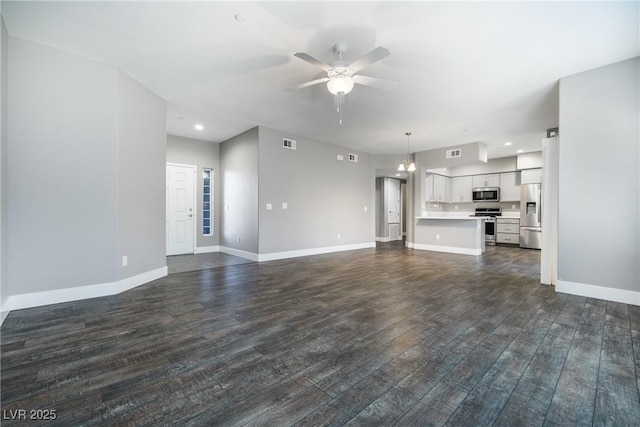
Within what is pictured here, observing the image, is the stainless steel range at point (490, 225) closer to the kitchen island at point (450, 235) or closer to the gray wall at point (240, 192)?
the kitchen island at point (450, 235)

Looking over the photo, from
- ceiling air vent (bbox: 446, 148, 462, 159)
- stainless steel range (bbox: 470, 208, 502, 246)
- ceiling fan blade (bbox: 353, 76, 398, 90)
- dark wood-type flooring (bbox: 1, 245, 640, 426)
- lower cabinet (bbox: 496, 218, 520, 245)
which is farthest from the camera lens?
stainless steel range (bbox: 470, 208, 502, 246)

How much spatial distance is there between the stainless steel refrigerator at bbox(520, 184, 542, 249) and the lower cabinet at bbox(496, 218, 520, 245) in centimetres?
31

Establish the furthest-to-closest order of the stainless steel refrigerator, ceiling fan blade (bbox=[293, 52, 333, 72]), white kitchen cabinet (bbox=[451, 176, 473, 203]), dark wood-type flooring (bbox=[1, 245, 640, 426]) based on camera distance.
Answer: white kitchen cabinet (bbox=[451, 176, 473, 203]) → the stainless steel refrigerator → ceiling fan blade (bbox=[293, 52, 333, 72]) → dark wood-type flooring (bbox=[1, 245, 640, 426])

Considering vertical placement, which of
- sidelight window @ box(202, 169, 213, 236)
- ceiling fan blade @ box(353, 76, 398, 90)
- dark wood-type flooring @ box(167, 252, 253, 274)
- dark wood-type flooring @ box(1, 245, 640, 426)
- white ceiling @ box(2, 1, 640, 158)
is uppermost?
white ceiling @ box(2, 1, 640, 158)

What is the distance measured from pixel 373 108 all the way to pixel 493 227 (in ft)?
21.7

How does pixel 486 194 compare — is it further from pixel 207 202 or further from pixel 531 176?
pixel 207 202

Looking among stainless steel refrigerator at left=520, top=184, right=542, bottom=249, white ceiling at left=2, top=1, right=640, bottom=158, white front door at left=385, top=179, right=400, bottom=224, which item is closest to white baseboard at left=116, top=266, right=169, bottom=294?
white ceiling at left=2, top=1, right=640, bottom=158

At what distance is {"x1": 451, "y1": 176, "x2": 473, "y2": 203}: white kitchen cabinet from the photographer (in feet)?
30.4

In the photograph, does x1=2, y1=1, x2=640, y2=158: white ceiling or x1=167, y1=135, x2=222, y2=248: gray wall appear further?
x1=167, y1=135, x2=222, y2=248: gray wall

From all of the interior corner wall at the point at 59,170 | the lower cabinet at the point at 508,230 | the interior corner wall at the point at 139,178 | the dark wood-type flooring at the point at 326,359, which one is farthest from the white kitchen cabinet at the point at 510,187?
the interior corner wall at the point at 59,170

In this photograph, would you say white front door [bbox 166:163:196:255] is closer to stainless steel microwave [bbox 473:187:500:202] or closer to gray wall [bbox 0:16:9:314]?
gray wall [bbox 0:16:9:314]

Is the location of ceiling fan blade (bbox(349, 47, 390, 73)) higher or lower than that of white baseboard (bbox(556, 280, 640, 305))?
higher

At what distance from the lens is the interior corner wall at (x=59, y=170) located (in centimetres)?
291

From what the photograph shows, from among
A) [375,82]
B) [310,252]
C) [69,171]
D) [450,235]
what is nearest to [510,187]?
[450,235]
